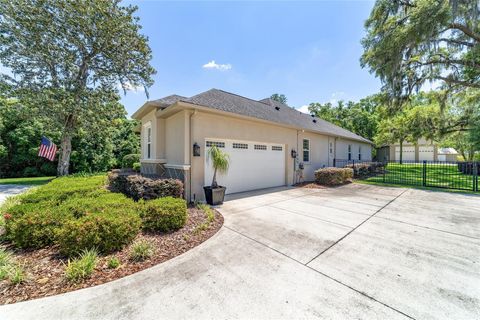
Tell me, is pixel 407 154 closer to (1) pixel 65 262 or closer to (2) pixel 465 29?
(2) pixel 465 29

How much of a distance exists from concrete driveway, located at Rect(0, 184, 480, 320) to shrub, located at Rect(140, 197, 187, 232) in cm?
95

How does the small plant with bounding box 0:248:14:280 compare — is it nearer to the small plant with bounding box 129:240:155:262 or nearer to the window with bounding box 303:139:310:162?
the small plant with bounding box 129:240:155:262

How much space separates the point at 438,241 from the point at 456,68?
49.7ft

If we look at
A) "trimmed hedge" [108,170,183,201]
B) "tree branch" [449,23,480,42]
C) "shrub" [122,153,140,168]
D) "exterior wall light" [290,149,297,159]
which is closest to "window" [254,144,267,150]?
"exterior wall light" [290,149,297,159]

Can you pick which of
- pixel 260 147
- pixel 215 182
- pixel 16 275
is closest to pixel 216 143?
pixel 215 182

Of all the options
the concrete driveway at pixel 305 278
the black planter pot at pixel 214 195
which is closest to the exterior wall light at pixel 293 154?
the black planter pot at pixel 214 195

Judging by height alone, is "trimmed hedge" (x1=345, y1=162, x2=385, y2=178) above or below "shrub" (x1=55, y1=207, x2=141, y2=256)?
above

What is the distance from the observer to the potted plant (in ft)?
21.7

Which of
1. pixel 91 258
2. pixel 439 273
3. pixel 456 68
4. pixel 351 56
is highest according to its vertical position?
pixel 351 56

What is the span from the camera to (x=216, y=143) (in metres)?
7.71

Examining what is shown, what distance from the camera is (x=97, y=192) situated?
5.59m

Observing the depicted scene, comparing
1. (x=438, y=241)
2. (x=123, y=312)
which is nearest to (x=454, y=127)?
(x=438, y=241)

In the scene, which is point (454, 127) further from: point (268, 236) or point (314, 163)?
point (268, 236)

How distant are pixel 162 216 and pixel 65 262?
5.27ft
